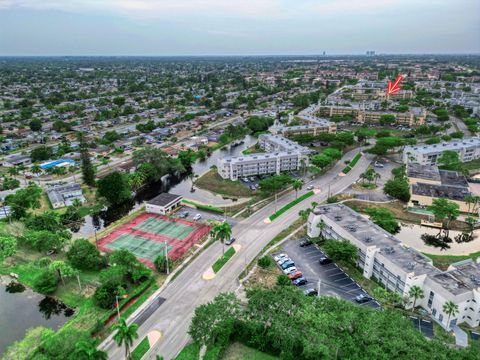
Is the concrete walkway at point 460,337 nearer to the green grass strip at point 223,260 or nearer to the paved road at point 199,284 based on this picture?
the paved road at point 199,284

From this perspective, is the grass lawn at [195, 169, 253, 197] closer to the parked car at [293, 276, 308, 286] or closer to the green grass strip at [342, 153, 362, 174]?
the green grass strip at [342, 153, 362, 174]

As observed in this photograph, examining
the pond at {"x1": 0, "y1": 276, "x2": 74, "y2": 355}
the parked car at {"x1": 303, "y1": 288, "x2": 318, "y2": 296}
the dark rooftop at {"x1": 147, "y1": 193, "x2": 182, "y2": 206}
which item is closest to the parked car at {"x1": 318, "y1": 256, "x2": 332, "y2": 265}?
the parked car at {"x1": 303, "y1": 288, "x2": 318, "y2": 296}

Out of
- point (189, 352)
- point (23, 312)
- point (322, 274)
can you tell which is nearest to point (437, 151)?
point (322, 274)

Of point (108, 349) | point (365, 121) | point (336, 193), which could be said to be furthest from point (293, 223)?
point (365, 121)

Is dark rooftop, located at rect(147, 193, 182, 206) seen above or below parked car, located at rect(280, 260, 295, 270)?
above

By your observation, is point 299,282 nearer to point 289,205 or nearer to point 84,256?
point 289,205
